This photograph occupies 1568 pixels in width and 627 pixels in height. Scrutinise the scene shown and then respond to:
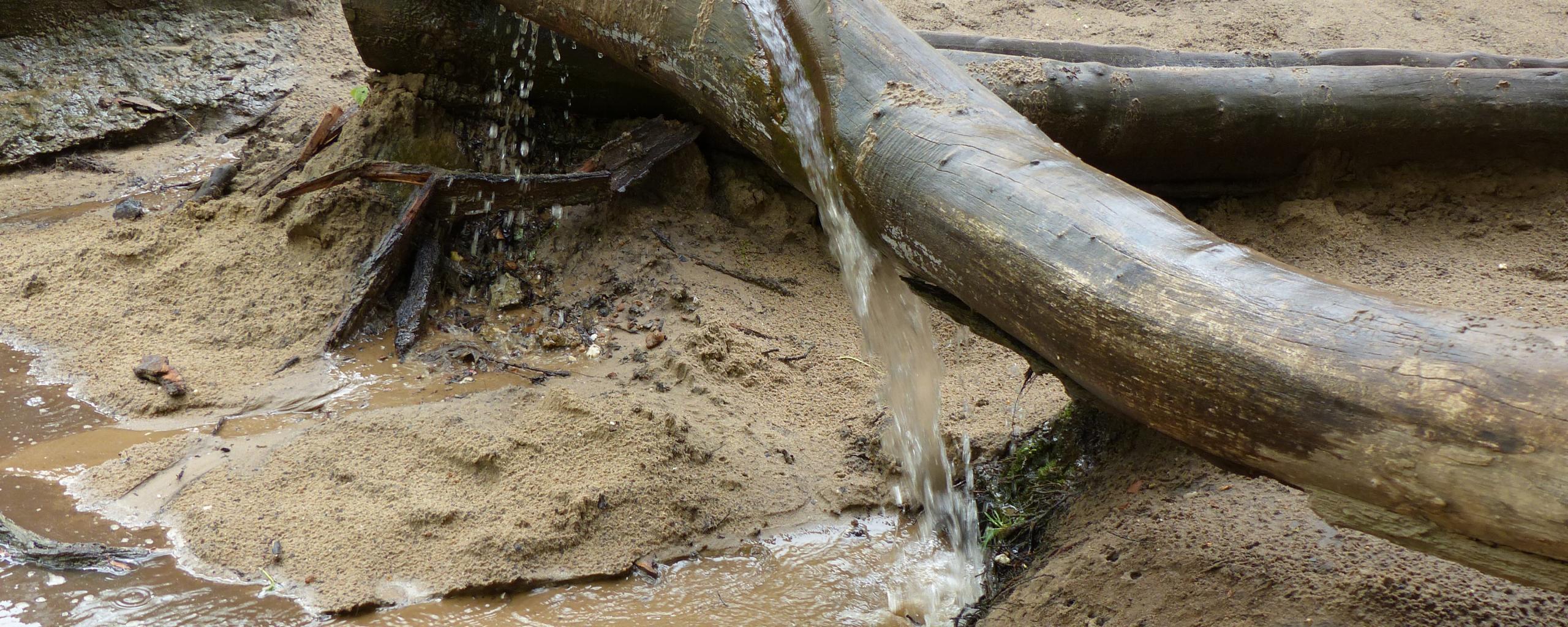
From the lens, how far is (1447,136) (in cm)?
436

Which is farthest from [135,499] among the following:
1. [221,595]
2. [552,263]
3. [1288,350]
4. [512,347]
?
[1288,350]

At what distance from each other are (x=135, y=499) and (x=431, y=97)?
2227 mm

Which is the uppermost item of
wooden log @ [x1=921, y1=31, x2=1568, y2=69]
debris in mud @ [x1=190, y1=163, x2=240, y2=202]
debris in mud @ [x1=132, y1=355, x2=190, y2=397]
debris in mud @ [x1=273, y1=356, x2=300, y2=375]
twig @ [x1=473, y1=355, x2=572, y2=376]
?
wooden log @ [x1=921, y1=31, x2=1568, y2=69]

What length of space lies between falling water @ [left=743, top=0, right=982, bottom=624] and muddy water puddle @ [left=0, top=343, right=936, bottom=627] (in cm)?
12

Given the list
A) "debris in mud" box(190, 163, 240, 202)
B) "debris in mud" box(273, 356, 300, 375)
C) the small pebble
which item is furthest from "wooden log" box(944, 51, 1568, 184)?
the small pebble

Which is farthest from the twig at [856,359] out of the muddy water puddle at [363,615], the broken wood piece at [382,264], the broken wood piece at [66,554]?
the broken wood piece at [66,554]

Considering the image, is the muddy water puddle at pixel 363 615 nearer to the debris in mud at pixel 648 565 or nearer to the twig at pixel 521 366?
the debris in mud at pixel 648 565

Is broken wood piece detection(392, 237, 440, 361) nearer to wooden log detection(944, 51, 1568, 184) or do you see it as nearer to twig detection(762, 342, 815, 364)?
twig detection(762, 342, 815, 364)

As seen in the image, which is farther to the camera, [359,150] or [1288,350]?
[359,150]

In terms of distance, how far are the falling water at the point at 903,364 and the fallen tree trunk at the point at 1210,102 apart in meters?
1.31

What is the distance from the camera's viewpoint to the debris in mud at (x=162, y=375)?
3.70 meters

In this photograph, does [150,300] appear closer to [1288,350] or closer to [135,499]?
[135,499]

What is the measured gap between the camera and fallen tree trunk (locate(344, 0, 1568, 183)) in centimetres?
424

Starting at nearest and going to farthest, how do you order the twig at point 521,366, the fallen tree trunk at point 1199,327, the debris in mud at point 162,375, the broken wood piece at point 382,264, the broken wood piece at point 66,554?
1. the fallen tree trunk at point 1199,327
2. the broken wood piece at point 66,554
3. the debris in mud at point 162,375
4. the twig at point 521,366
5. the broken wood piece at point 382,264
